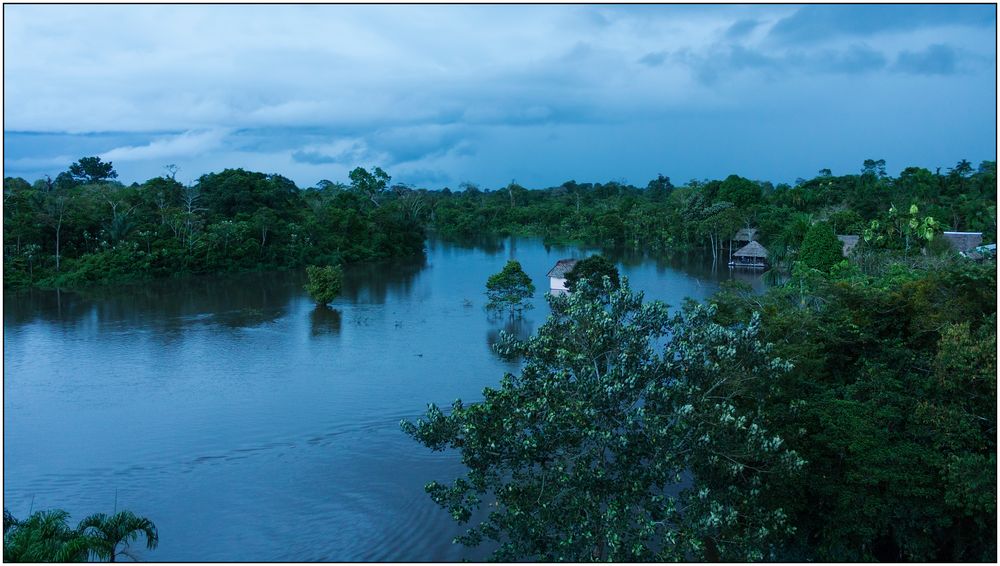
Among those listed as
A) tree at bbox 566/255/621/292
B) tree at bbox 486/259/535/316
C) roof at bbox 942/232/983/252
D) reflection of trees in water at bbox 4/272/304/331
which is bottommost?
reflection of trees in water at bbox 4/272/304/331

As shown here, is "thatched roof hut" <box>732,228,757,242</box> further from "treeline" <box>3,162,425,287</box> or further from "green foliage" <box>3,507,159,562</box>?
"green foliage" <box>3,507,159,562</box>

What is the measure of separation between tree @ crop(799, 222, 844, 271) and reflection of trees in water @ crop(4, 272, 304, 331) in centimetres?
1631

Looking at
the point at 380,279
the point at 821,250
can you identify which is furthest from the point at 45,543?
the point at 380,279

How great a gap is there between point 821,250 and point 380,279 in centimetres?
1584

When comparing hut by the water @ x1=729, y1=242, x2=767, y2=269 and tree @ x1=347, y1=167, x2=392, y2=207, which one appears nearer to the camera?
hut by the water @ x1=729, y1=242, x2=767, y2=269

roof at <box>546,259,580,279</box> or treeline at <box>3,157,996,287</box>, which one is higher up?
treeline at <box>3,157,996,287</box>

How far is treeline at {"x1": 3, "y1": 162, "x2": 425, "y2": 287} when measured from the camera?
28173mm

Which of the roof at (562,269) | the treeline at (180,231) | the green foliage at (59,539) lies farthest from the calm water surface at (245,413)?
the treeline at (180,231)

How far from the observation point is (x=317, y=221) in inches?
1469

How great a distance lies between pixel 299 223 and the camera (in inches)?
1474

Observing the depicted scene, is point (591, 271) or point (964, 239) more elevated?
point (964, 239)

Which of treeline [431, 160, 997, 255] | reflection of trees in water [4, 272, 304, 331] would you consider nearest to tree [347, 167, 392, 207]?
treeline [431, 160, 997, 255]

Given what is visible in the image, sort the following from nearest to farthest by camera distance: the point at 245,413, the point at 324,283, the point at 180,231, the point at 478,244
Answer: the point at 245,413 → the point at 324,283 → the point at 180,231 → the point at 478,244

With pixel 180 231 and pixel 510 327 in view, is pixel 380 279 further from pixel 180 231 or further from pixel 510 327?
pixel 510 327
